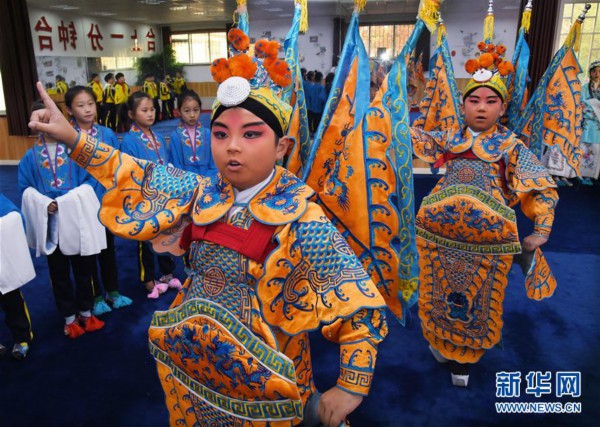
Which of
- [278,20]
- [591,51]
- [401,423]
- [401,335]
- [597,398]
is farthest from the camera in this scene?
[278,20]

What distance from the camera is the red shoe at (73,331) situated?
291 centimetres

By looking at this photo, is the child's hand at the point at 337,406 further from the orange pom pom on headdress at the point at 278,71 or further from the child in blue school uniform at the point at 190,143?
the child in blue school uniform at the point at 190,143

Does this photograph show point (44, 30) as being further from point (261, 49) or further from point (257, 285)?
point (257, 285)

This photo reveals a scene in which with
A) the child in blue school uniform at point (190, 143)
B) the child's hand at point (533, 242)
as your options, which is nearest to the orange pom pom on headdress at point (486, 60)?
the child's hand at point (533, 242)

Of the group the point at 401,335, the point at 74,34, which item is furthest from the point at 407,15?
the point at 401,335

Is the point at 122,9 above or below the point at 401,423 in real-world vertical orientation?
above

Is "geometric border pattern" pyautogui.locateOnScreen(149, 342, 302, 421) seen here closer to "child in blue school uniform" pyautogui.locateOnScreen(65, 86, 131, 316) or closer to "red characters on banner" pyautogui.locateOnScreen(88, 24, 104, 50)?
"child in blue school uniform" pyautogui.locateOnScreen(65, 86, 131, 316)

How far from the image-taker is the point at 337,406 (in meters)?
1.12

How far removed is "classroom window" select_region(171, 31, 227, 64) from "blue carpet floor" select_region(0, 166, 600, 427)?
11.7 meters

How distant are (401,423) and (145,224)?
1564mm

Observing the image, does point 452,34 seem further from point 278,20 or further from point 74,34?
point 74,34

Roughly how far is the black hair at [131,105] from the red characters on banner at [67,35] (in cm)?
757

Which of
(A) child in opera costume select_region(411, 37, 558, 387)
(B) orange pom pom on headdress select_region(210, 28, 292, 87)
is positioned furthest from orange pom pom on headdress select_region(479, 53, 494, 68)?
(B) orange pom pom on headdress select_region(210, 28, 292, 87)

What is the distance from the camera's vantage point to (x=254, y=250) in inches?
47.0
